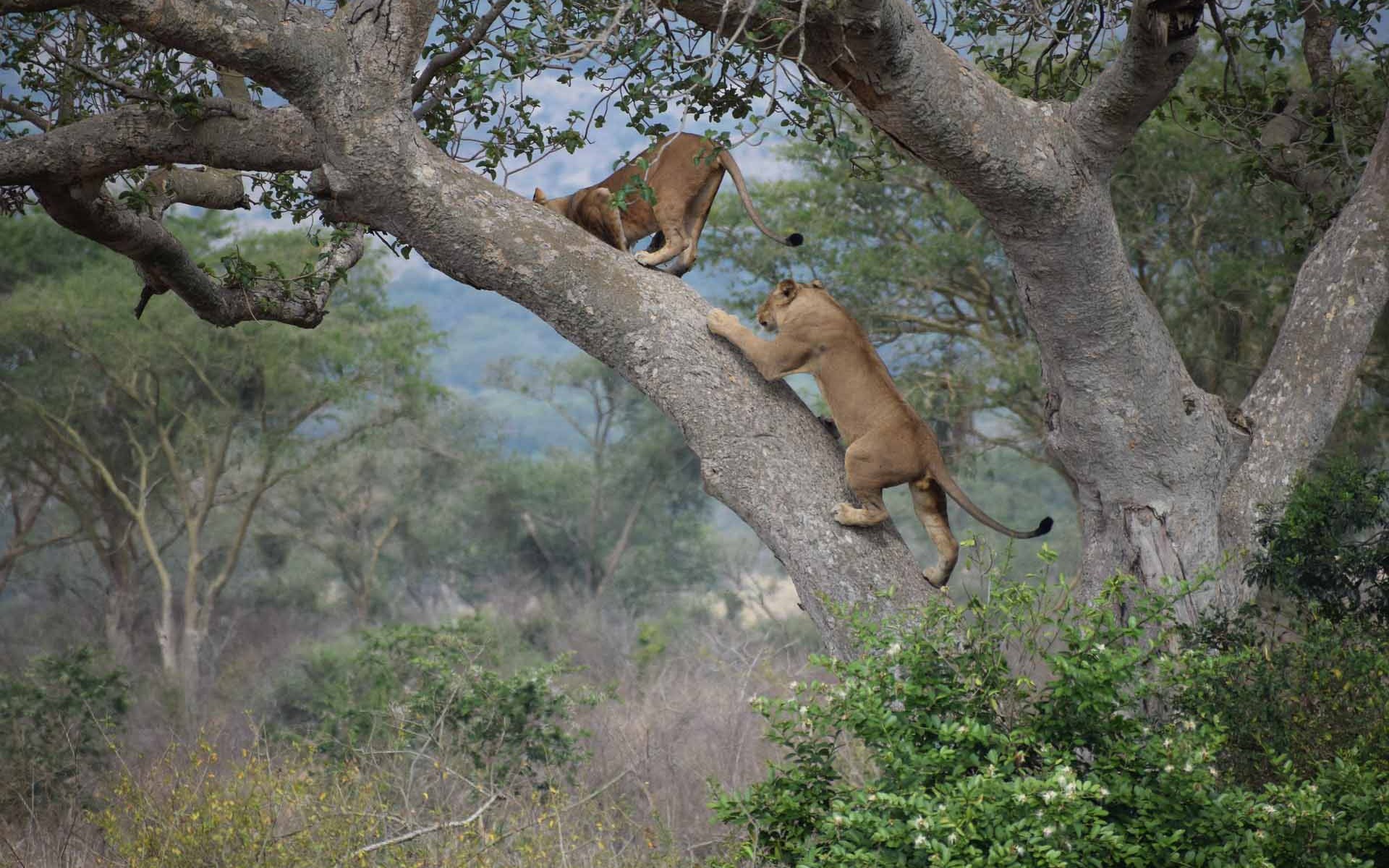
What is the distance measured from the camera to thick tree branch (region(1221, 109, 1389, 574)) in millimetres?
5961

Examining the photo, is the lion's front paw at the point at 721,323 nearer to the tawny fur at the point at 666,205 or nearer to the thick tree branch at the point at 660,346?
the thick tree branch at the point at 660,346

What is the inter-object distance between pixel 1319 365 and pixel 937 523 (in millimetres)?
2137

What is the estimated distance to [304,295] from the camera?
243 inches

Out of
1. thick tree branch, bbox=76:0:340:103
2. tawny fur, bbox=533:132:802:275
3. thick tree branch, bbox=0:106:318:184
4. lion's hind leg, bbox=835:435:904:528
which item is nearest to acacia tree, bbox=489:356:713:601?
tawny fur, bbox=533:132:802:275

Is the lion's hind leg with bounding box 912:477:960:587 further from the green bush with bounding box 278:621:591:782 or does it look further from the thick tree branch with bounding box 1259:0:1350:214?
the green bush with bounding box 278:621:591:782

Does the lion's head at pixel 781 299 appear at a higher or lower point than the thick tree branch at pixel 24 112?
higher

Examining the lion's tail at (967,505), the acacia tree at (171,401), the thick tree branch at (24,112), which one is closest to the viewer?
the lion's tail at (967,505)

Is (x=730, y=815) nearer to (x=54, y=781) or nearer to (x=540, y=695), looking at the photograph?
(x=540, y=695)

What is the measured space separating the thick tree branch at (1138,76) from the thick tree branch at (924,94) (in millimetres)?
156

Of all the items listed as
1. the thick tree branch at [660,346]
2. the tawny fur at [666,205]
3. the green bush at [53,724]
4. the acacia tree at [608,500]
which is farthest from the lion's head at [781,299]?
the acacia tree at [608,500]

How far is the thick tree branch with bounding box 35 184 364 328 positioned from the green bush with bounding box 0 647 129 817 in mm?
4535

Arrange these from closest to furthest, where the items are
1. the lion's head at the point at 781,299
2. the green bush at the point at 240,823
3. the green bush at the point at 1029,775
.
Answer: the green bush at the point at 1029,775 → the lion's head at the point at 781,299 → the green bush at the point at 240,823

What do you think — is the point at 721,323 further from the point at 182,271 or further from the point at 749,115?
the point at 182,271

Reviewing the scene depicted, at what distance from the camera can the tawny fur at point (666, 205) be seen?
557cm
